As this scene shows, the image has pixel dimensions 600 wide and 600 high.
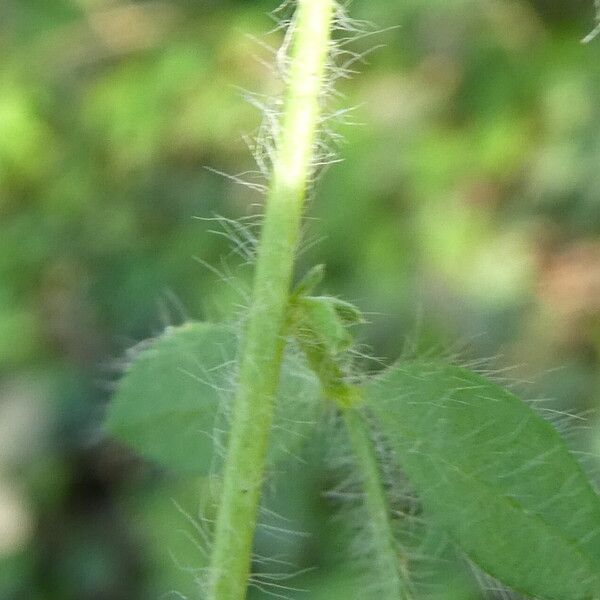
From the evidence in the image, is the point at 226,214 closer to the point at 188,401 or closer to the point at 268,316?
the point at 188,401

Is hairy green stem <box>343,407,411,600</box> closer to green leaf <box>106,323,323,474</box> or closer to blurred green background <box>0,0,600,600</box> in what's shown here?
green leaf <box>106,323,323,474</box>

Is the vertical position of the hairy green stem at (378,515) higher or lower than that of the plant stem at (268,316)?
lower

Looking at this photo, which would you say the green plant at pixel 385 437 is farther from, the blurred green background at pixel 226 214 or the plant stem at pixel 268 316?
the blurred green background at pixel 226 214

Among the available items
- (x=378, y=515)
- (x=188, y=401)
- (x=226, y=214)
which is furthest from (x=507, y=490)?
(x=226, y=214)

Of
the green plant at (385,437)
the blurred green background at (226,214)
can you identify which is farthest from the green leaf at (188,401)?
the blurred green background at (226,214)

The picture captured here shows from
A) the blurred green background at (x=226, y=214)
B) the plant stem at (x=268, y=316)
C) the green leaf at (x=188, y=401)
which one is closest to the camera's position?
the plant stem at (x=268, y=316)

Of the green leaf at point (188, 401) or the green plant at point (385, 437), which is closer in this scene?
the green plant at point (385, 437)

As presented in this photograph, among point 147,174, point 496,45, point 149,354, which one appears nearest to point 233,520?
point 149,354

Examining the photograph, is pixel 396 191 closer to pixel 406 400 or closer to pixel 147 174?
pixel 147 174
